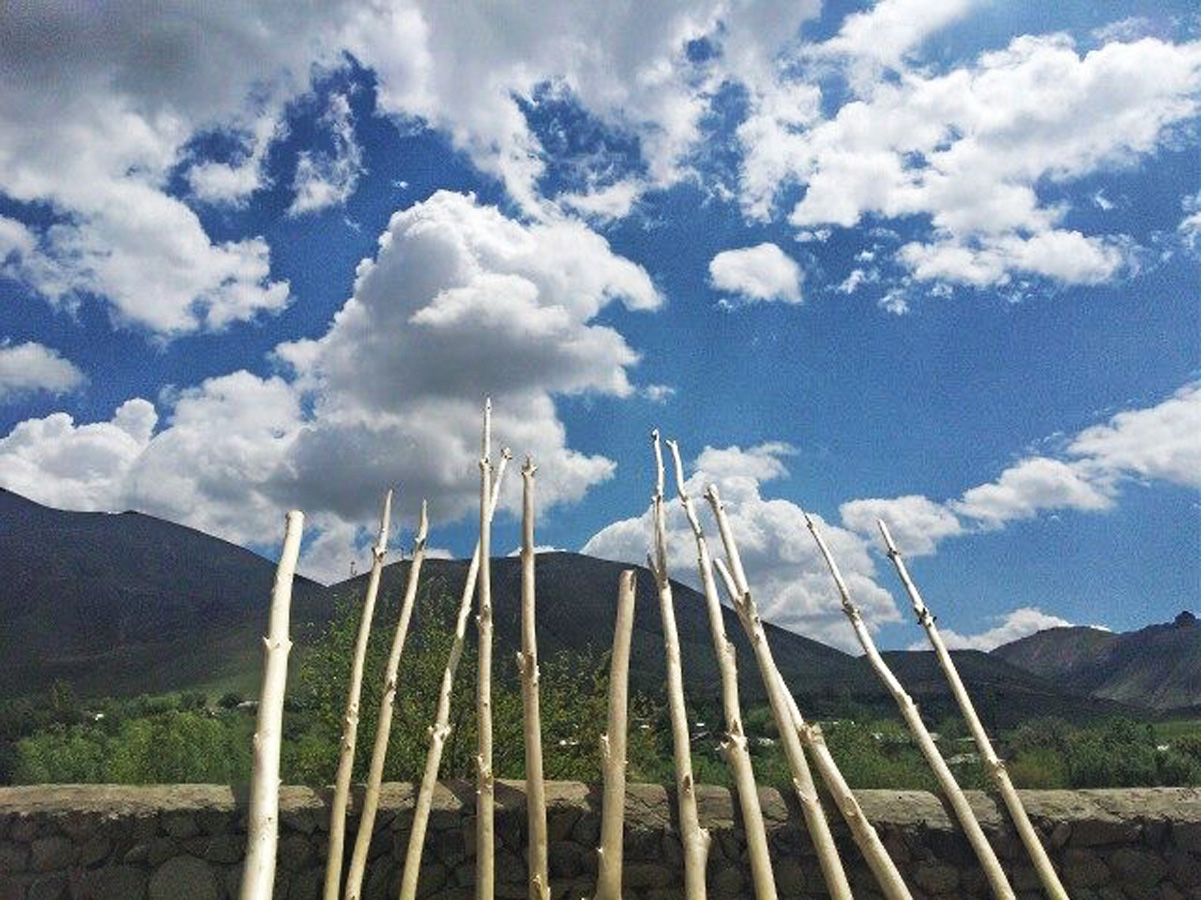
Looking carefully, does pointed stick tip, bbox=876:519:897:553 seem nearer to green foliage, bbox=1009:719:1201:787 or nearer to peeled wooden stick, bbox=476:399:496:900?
peeled wooden stick, bbox=476:399:496:900

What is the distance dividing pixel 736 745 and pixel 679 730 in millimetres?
312

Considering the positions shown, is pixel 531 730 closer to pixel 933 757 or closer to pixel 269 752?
pixel 269 752

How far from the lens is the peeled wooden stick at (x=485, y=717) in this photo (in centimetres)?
385

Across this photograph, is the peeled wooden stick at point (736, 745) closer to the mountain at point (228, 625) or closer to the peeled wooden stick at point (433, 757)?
the peeled wooden stick at point (433, 757)

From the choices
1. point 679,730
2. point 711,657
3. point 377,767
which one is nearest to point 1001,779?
point 679,730

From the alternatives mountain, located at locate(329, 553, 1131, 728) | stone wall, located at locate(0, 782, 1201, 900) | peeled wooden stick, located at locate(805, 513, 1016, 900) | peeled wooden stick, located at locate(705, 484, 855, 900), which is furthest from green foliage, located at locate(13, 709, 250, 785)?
mountain, located at locate(329, 553, 1131, 728)

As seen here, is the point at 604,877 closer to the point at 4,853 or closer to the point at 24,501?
the point at 4,853

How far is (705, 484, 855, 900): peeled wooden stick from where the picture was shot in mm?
3352

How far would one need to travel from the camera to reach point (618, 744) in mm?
3154

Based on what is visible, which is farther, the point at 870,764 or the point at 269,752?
the point at 870,764

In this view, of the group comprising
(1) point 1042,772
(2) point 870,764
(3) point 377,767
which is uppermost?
(2) point 870,764

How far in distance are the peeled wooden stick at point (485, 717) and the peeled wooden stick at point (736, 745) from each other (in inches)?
37.6

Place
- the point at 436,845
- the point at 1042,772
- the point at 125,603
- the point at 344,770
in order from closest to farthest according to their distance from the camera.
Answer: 1. the point at 344,770
2. the point at 436,845
3. the point at 1042,772
4. the point at 125,603

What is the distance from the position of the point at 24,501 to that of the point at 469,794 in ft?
316
